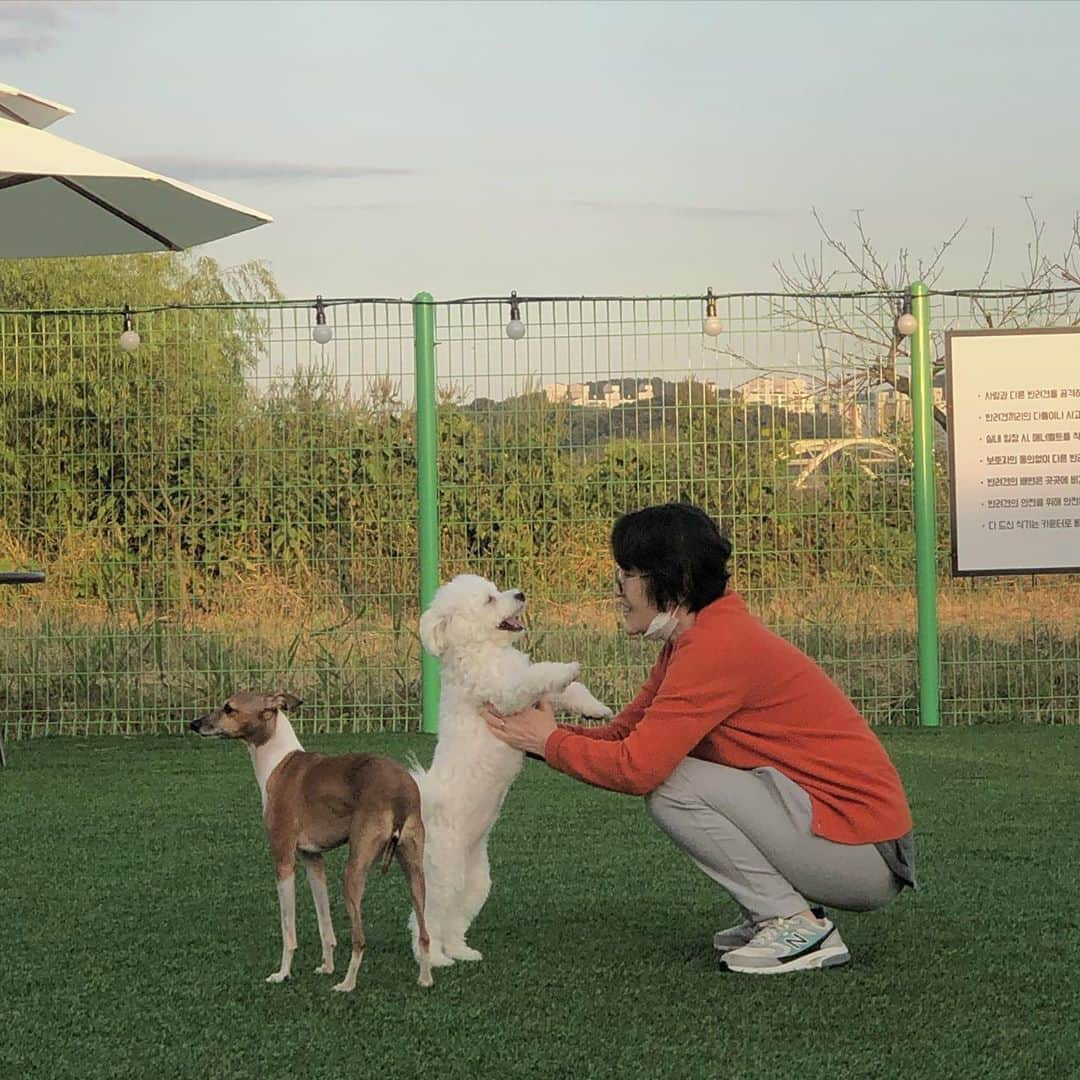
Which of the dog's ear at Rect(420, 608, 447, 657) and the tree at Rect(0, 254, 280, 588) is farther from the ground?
the tree at Rect(0, 254, 280, 588)

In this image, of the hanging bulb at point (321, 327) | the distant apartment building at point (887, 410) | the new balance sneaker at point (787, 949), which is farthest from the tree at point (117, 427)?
the new balance sneaker at point (787, 949)

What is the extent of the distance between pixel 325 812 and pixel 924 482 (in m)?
6.35

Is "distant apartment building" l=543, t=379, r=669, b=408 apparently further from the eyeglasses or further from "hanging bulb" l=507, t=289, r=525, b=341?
the eyeglasses

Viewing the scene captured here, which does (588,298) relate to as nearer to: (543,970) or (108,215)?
(108,215)

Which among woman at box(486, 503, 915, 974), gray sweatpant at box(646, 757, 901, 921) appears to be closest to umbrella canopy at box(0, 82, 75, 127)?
woman at box(486, 503, 915, 974)

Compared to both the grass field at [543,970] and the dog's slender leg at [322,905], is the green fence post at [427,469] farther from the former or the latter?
the dog's slender leg at [322,905]

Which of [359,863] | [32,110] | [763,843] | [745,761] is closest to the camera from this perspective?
[359,863]

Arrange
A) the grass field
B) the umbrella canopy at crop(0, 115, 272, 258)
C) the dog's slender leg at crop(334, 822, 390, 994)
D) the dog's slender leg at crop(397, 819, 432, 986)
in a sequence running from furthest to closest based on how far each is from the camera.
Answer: the umbrella canopy at crop(0, 115, 272, 258)
the dog's slender leg at crop(397, 819, 432, 986)
the dog's slender leg at crop(334, 822, 390, 994)
the grass field

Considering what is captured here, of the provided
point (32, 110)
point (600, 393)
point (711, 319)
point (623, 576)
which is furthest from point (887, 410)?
point (623, 576)

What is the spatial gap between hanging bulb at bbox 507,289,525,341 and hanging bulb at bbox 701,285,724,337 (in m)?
0.98

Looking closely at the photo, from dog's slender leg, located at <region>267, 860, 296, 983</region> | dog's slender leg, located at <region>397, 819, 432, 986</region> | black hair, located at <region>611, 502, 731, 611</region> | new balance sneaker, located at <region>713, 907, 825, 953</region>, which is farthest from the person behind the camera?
new balance sneaker, located at <region>713, 907, 825, 953</region>

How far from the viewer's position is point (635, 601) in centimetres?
469

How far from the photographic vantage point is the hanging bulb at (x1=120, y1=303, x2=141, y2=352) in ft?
32.6

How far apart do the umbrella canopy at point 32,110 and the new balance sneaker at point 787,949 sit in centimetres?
528
